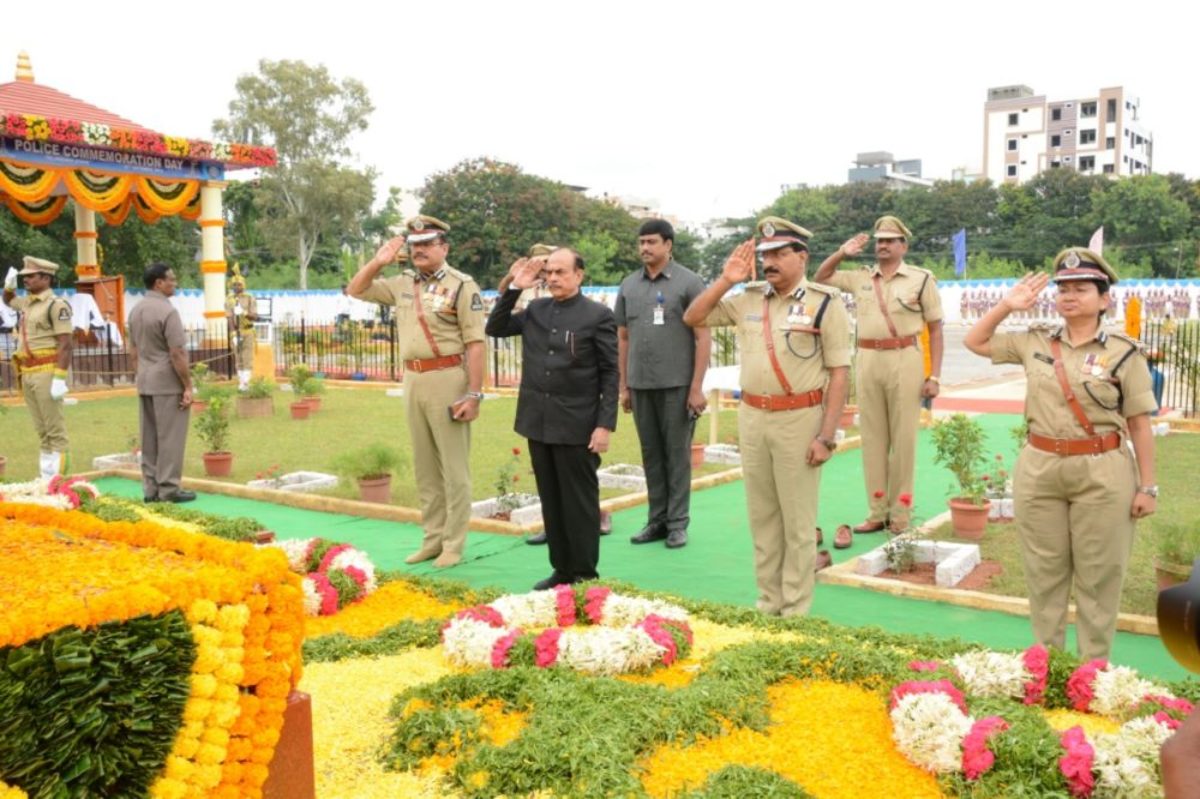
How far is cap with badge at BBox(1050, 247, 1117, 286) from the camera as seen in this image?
14.0 feet

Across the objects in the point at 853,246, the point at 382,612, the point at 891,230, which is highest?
the point at 891,230

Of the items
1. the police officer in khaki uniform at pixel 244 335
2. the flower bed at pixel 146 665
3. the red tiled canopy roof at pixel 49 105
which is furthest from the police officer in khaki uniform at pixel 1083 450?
the red tiled canopy roof at pixel 49 105

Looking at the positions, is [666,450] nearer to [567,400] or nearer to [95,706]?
[567,400]

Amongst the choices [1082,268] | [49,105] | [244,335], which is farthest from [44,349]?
[49,105]

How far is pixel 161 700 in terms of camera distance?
2.81 metres

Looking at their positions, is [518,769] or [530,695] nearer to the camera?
[518,769]

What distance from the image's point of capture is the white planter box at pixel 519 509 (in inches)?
302

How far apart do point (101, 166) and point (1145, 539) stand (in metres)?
17.6

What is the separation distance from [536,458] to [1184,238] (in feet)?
178

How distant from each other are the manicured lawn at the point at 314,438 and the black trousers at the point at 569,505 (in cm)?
272

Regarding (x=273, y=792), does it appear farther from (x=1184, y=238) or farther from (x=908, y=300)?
(x=1184, y=238)

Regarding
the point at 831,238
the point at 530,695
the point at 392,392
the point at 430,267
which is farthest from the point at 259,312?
the point at 831,238

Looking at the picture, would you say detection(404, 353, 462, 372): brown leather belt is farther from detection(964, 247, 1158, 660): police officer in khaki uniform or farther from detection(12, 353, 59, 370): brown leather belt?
detection(12, 353, 59, 370): brown leather belt

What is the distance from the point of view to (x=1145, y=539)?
22.2 ft
